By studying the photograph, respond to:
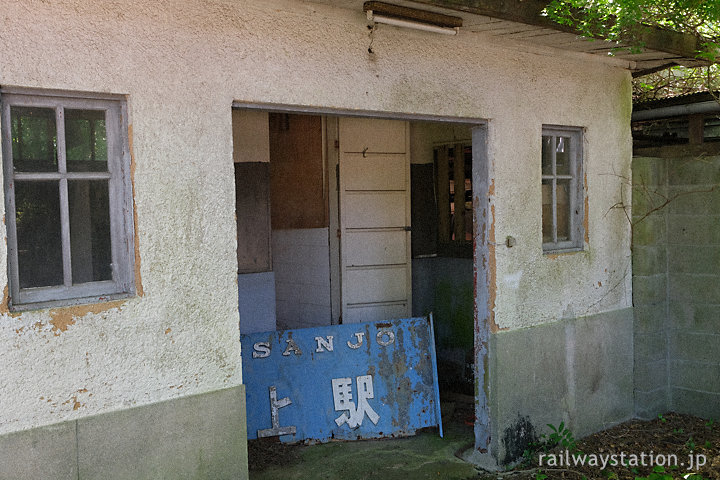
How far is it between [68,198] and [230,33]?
4.42 ft

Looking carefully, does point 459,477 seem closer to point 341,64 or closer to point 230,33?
point 341,64

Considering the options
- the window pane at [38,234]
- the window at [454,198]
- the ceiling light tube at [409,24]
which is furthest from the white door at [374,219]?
the window pane at [38,234]

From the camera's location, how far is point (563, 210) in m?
6.22

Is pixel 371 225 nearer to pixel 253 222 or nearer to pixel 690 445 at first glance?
pixel 253 222

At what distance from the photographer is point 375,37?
4.63 metres

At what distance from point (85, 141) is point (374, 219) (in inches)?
156

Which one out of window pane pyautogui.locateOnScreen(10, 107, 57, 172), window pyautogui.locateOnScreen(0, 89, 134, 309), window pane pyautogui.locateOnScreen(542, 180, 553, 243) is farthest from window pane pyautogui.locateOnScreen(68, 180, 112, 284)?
window pane pyautogui.locateOnScreen(542, 180, 553, 243)

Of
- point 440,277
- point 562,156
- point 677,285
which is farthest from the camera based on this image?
point 440,277

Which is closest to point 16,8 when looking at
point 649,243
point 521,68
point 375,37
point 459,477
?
point 375,37

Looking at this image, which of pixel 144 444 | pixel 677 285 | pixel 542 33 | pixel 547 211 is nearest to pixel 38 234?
pixel 144 444

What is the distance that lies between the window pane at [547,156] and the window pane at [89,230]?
3881 millimetres

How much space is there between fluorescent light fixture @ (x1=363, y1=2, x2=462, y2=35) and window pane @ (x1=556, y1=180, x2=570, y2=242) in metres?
2.04

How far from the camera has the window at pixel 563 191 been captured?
6035mm

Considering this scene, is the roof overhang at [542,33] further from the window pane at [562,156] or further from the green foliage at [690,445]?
the green foliage at [690,445]
